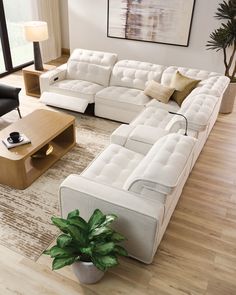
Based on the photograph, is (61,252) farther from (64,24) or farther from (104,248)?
(64,24)

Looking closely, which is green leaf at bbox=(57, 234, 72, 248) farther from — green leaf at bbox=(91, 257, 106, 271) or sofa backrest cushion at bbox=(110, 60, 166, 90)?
sofa backrest cushion at bbox=(110, 60, 166, 90)

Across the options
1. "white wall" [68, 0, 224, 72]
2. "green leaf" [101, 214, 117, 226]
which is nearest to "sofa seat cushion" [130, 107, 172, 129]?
"green leaf" [101, 214, 117, 226]

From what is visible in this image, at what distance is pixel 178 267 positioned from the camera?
2.23 m

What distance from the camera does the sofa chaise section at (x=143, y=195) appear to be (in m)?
1.92

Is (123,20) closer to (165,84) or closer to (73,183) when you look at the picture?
(165,84)

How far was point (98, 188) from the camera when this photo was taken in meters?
2.09

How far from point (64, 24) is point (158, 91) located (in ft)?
12.8

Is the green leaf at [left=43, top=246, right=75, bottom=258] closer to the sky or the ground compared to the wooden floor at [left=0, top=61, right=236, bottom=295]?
closer to the sky

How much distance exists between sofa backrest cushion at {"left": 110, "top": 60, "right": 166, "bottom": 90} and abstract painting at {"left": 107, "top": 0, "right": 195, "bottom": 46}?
1.13 metres

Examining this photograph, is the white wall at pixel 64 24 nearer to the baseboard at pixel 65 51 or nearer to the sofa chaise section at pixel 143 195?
the baseboard at pixel 65 51

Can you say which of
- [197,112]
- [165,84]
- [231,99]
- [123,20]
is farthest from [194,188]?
[123,20]

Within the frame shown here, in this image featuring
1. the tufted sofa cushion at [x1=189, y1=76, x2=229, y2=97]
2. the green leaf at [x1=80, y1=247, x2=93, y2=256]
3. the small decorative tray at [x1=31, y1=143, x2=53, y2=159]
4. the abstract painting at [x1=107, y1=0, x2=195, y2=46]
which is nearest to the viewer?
the green leaf at [x1=80, y1=247, x2=93, y2=256]

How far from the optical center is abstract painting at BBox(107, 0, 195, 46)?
15.7ft

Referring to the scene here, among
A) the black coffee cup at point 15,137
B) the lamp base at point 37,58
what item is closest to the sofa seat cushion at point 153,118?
the black coffee cup at point 15,137
